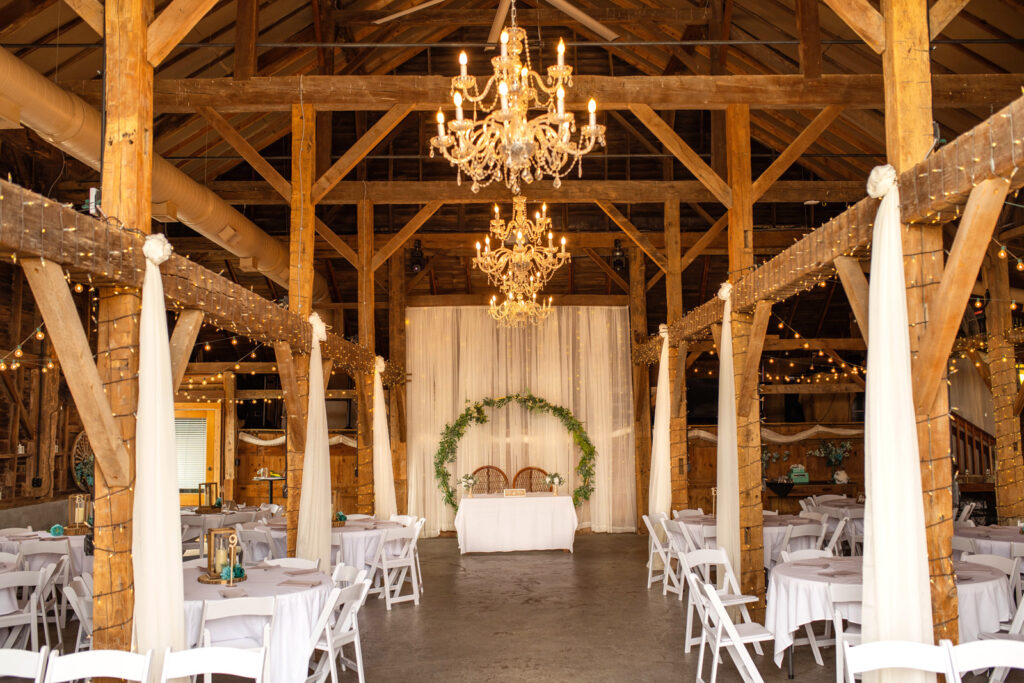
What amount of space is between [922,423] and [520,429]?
1077 centimetres

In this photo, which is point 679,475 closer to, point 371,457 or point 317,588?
point 371,457

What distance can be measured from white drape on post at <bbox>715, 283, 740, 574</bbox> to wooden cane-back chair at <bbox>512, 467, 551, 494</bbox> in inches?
278

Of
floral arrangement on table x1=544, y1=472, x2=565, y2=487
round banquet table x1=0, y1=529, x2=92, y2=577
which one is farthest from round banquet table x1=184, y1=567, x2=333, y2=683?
floral arrangement on table x1=544, y1=472, x2=565, y2=487

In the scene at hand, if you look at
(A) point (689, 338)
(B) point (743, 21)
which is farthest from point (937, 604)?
(B) point (743, 21)

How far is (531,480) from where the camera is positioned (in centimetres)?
1448

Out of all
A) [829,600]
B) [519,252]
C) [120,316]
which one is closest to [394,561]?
[519,252]

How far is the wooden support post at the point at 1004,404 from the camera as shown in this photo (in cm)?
983

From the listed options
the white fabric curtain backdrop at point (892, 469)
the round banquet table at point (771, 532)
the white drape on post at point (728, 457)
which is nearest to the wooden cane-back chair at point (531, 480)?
the round banquet table at point (771, 532)

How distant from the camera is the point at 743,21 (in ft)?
32.2

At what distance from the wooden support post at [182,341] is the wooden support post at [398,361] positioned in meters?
8.62

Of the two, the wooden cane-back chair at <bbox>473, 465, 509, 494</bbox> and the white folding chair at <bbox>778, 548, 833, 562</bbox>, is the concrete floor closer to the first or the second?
the white folding chair at <bbox>778, 548, 833, 562</bbox>

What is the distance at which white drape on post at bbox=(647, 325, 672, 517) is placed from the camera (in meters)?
10.1

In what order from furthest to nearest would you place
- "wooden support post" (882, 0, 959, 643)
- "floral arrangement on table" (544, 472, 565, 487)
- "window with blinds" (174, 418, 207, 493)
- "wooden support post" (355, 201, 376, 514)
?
"window with blinds" (174, 418, 207, 493) → "floral arrangement on table" (544, 472, 565, 487) → "wooden support post" (355, 201, 376, 514) → "wooden support post" (882, 0, 959, 643)

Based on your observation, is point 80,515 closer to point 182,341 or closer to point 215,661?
point 182,341
